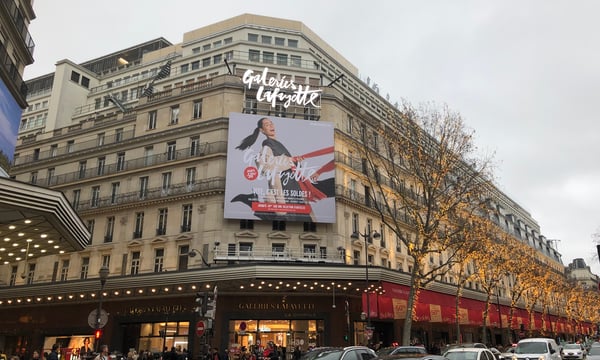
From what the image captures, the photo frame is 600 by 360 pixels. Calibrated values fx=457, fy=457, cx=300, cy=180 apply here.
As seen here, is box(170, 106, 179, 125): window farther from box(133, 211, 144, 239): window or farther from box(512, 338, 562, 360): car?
box(512, 338, 562, 360): car

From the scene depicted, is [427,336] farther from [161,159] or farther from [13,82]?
[13,82]

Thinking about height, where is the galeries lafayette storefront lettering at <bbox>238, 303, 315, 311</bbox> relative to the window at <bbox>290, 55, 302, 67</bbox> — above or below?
below

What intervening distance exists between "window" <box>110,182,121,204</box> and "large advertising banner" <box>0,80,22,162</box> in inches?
424

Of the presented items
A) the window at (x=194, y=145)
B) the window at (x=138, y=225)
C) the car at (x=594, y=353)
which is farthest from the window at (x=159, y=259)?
the car at (x=594, y=353)

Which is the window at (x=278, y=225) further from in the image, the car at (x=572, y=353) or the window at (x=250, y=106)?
the car at (x=572, y=353)

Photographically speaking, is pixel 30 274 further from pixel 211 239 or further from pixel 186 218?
pixel 211 239

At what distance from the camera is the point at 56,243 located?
72.0ft

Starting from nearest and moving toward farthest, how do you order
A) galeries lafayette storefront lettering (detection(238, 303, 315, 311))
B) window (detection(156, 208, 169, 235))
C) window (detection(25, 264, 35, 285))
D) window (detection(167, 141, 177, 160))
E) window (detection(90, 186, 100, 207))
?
galeries lafayette storefront lettering (detection(238, 303, 315, 311)), window (detection(156, 208, 169, 235)), window (detection(167, 141, 177, 160)), window (detection(25, 264, 35, 285)), window (detection(90, 186, 100, 207))

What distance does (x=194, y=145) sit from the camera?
3866 centimetres

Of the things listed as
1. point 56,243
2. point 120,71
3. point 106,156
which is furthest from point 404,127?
point 120,71

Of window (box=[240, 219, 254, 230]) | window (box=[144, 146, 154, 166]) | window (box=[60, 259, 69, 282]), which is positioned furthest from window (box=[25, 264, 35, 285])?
window (box=[240, 219, 254, 230])

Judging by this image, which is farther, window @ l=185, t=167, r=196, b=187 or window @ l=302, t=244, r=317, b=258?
window @ l=185, t=167, r=196, b=187

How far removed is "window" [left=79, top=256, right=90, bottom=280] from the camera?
38656mm

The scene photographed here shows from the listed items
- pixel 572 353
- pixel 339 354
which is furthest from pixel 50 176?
pixel 572 353
